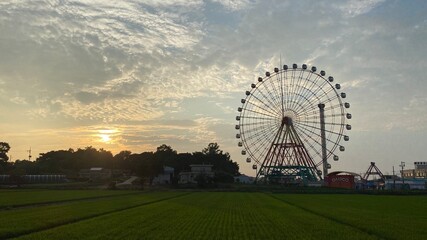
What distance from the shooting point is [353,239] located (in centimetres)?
2244

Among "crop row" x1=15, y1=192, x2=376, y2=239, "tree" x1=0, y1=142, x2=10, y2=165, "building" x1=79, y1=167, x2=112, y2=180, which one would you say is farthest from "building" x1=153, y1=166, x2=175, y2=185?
"crop row" x1=15, y1=192, x2=376, y2=239

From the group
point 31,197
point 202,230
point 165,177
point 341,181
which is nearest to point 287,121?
point 341,181

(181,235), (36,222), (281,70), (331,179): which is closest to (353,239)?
(181,235)

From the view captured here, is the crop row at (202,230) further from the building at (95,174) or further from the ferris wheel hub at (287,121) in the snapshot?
the building at (95,174)

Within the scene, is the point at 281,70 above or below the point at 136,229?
above

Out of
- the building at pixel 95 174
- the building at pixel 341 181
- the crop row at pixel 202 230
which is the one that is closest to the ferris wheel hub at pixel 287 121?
the building at pixel 341 181

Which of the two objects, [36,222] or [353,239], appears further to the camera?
[36,222]

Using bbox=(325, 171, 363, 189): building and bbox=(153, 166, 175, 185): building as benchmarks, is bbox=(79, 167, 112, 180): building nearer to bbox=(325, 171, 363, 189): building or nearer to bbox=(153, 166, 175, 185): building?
bbox=(153, 166, 175, 185): building

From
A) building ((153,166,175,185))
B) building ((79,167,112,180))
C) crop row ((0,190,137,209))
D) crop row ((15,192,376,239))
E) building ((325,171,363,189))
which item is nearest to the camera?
crop row ((15,192,376,239))

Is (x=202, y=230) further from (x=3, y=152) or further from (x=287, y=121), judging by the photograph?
(x=3, y=152)

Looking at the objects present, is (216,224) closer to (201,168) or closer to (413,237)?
(413,237)

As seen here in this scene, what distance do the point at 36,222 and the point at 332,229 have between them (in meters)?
19.0

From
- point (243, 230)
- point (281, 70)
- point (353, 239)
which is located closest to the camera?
point (353, 239)

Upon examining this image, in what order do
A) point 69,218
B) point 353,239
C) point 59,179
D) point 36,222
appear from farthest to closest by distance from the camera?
point 59,179
point 69,218
point 36,222
point 353,239
